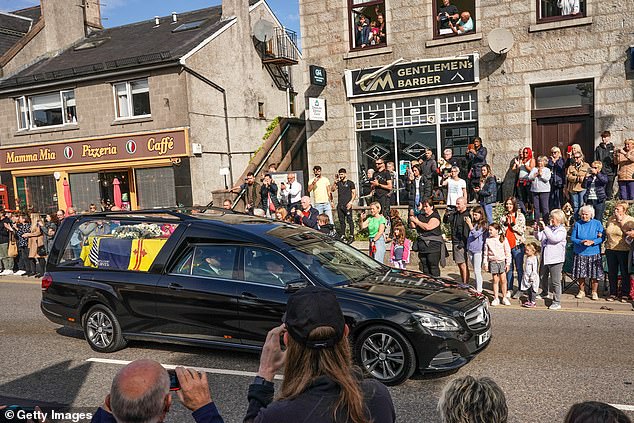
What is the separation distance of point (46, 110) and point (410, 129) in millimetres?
16254

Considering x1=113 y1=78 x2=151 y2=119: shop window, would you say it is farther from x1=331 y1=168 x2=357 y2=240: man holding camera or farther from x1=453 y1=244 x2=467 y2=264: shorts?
x1=453 y1=244 x2=467 y2=264: shorts

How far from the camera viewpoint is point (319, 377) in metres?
2.46

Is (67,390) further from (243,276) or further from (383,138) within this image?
(383,138)

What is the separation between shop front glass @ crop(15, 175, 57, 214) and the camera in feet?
82.2

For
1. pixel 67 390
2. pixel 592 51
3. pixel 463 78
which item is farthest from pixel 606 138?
pixel 67 390

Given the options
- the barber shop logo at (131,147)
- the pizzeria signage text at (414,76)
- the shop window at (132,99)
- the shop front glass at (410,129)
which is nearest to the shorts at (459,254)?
the shop front glass at (410,129)

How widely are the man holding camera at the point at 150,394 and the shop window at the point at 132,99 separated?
21.1 m

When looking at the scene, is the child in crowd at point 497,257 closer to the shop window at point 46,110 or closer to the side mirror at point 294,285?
the side mirror at point 294,285

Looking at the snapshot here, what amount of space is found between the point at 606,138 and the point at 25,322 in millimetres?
12653

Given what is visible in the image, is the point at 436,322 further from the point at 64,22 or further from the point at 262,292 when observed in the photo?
the point at 64,22

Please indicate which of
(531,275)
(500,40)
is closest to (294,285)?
(531,275)

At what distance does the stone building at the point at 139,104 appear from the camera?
21828mm

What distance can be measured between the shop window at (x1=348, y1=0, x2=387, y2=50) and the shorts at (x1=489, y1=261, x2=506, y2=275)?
9.03 meters

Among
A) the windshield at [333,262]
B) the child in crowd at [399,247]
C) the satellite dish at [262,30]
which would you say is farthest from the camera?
the satellite dish at [262,30]
